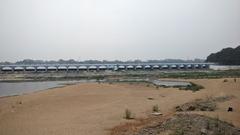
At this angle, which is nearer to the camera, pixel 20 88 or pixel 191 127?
pixel 191 127

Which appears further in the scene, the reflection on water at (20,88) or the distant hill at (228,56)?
the distant hill at (228,56)

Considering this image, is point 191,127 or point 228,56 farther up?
point 228,56

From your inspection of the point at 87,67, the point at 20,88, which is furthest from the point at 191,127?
the point at 87,67

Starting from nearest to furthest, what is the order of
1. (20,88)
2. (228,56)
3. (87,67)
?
(20,88) → (228,56) → (87,67)

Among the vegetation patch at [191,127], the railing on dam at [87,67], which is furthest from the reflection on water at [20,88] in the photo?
the railing on dam at [87,67]

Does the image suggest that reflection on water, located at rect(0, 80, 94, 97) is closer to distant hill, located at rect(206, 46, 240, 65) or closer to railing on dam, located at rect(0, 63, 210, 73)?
railing on dam, located at rect(0, 63, 210, 73)

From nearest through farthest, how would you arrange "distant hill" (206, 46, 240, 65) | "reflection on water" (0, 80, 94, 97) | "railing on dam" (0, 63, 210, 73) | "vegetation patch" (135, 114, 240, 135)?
"vegetation patch" (135, 114, 240, 135) < "reflection on water" (0, 80, 94, 97) < "distant hill" (206, 46, 240, 65) < "railing on dam" (0, 63, 210, 73)

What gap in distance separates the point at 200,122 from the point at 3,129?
31.0ft

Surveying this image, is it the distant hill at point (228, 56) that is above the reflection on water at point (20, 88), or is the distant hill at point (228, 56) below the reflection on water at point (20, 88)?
above

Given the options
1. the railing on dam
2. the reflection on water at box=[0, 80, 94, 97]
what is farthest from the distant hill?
the reflection on water at box=[0, 80, 94, 97]

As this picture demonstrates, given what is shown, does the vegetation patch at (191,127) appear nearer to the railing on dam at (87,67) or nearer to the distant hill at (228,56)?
the distant hill at (228,56)

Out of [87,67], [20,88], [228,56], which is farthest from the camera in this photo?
[87,67]

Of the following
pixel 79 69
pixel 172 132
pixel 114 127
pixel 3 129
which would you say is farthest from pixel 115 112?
pixel 79 69

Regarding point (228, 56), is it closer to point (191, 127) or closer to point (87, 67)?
point (87, 67)
